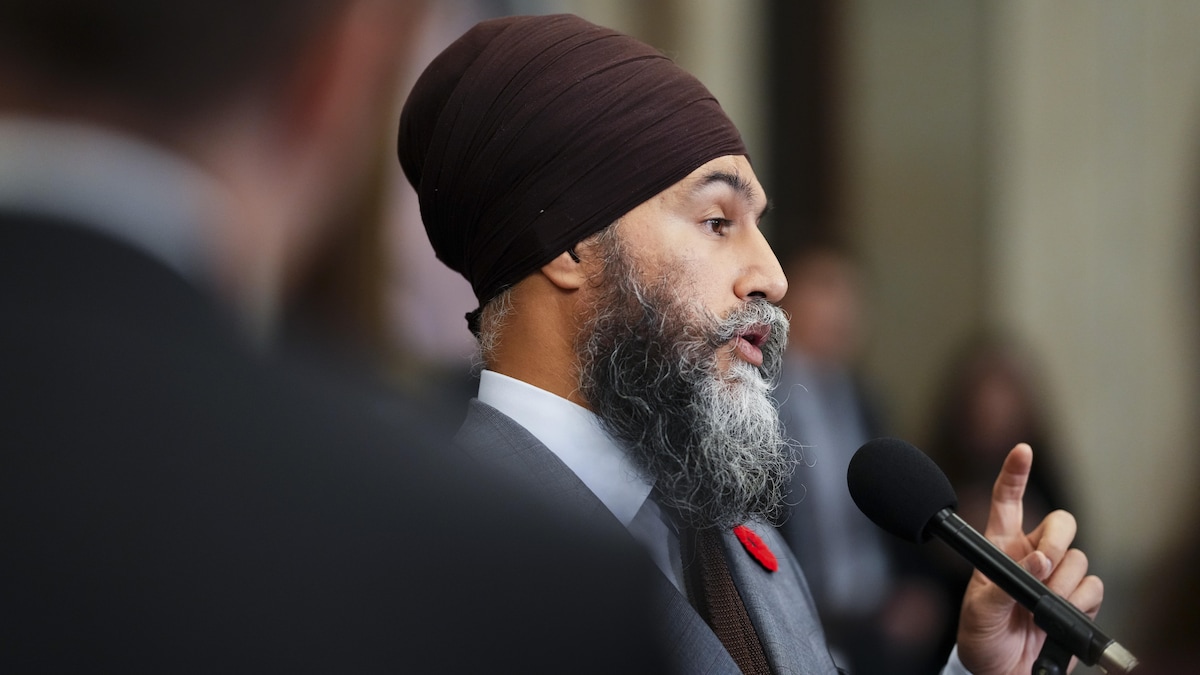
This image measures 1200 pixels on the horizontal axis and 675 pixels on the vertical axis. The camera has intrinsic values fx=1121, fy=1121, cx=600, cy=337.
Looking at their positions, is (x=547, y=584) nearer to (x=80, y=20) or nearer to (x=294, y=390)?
(x=294, y=390)

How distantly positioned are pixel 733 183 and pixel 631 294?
0.87ft

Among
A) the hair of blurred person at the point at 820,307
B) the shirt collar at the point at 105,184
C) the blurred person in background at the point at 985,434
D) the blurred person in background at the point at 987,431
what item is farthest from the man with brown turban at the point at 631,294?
the blurred person in background at the point at 987,431

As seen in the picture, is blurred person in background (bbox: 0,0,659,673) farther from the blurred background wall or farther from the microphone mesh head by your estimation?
the blurred background wall

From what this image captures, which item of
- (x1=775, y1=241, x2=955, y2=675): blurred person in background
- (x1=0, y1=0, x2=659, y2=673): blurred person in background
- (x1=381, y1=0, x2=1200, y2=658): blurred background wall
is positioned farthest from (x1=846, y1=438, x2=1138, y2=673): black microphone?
(x1=381, y1=0, x2=1200, y2=658): blurred background wall

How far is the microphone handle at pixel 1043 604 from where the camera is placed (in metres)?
1.34

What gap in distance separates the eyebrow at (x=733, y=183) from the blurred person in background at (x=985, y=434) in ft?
8.89

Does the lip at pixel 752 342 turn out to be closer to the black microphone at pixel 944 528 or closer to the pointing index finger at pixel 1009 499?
the black microphone at pixel 944 528

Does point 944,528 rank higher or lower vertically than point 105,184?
lower

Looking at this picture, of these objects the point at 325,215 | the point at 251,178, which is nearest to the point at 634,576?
the point at 251,178

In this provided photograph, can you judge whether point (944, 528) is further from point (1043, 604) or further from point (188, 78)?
point (188, 78)

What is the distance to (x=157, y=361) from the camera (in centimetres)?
43

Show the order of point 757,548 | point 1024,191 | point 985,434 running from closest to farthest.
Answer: point 757,548 → point 985,434 → point 1024,191

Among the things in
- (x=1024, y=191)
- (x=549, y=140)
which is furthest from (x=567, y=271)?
(x=1024, y=191)

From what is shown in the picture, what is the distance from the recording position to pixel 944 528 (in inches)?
60.7
